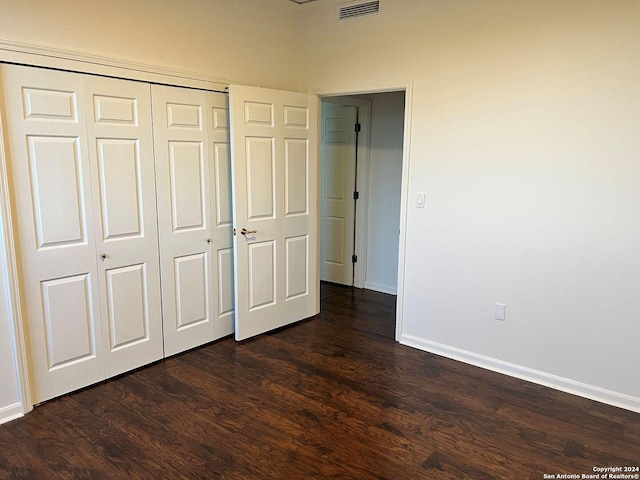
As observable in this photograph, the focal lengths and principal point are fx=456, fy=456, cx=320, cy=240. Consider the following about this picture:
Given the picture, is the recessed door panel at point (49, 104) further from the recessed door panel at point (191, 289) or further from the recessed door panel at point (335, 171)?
the recessed door panel at point (335, 171)

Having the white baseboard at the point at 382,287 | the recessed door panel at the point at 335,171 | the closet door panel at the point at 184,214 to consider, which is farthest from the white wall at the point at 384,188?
the closet door panel at the point at 184,214

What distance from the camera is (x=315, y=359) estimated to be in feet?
11.5

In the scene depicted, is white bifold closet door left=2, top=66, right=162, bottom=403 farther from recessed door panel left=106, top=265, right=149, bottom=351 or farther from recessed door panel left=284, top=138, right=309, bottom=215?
recessed door panel left=284, top=138, right=309, bottom=215

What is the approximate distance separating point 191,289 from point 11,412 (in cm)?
135

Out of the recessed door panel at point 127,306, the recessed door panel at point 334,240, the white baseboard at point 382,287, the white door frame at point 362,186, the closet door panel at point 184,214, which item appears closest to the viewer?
the recessed door panel at point 127,306

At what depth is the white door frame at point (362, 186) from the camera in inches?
201

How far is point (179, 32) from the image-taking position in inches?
128

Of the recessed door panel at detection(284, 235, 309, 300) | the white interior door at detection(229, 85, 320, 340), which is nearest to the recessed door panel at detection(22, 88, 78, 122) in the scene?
the white interior door at detection(229, 85, 320, 340)

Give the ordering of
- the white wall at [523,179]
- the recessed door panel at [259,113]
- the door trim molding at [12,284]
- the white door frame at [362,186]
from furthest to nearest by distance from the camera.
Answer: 1. the white door frame at [362,186]
2. the recessed door panel at [259,113]
3. the white wall at [523,179]
4. the door trim molding at [12,284]

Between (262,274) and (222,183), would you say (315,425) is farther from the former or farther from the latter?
(222,183)

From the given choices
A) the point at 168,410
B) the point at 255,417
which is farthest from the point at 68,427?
the point at 255,417

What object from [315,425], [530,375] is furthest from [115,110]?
[530,375]

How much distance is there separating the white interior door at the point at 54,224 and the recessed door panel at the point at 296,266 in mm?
1642

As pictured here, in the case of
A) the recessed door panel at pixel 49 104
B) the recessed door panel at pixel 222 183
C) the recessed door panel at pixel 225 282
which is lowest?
the recessed door panel at pixel 225 282
